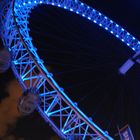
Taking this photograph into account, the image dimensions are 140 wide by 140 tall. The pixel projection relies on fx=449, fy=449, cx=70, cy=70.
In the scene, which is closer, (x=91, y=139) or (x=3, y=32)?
(x=91, y=139)

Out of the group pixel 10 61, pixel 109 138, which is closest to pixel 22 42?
pixel 10 61

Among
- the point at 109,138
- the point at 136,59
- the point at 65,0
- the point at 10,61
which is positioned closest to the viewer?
the point at 109,138

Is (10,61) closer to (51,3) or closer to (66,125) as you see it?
(66,125)

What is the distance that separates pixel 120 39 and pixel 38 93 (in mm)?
9947

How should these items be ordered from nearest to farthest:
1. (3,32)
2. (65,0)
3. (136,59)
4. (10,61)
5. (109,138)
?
(109,138) → (10,61) → (3,32) → (136,59) → (65,0)

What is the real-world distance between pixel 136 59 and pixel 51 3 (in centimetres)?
655

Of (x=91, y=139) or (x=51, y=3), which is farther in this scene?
(x=51, y=3)

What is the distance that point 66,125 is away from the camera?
73.9 ft

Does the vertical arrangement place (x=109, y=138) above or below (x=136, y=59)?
below

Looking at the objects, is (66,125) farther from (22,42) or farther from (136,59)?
(136,59)

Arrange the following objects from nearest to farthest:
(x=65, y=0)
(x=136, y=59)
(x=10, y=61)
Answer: (x=10, y=61), (x=136, y=59), (x=65, y=0)

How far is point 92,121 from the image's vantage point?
2228 cm

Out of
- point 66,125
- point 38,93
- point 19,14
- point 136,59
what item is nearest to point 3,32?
point 19,14

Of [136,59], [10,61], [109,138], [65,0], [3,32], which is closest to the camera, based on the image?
[109,138]
